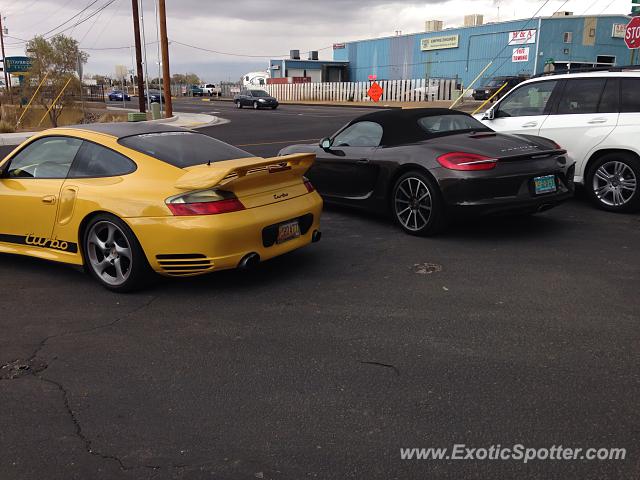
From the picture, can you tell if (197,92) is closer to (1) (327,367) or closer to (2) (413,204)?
(2) (413,204)

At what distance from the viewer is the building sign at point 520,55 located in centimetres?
4753

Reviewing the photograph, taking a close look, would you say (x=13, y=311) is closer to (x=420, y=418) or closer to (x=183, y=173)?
(x=183, y=173)

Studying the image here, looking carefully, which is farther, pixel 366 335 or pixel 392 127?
pixel 392 127

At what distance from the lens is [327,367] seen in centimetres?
367

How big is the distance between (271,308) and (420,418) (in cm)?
187

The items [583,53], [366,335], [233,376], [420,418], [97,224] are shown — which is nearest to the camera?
[420,418]

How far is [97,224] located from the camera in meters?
5.05

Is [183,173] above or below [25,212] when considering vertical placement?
above

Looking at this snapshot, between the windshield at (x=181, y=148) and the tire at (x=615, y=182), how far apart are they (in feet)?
15.4

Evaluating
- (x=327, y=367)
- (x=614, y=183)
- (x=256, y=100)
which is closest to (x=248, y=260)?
(x=327, y=367)

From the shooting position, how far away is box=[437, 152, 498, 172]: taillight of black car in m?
6.07

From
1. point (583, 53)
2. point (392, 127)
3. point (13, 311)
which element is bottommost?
point (13, 311)

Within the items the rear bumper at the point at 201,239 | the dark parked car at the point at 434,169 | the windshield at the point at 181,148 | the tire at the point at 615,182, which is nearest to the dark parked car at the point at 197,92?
the dark parked car at the point at 434,169

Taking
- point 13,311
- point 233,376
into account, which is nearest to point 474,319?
point 233,376
